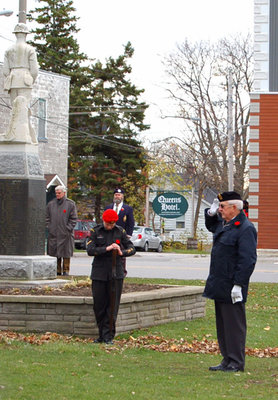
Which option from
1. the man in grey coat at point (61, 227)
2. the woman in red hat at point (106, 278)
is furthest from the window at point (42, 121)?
the woman in red hat at point (106, 278)

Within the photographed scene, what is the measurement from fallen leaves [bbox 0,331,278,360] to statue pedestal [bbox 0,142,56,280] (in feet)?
6.82

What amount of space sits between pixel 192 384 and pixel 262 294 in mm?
9665

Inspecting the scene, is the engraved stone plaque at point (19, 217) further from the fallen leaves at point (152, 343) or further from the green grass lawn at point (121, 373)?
the green grass lawn at point (121, 373)

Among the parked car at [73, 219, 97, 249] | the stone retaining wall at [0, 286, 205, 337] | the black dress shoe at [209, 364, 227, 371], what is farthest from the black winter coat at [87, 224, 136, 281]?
the parked car at [73, 219, 97, 249]

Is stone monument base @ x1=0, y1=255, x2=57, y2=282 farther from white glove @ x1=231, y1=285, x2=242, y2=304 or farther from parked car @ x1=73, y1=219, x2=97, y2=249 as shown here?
parked car @ x1=73, y1=219, x2=97, y2=249

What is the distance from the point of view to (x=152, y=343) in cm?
1090

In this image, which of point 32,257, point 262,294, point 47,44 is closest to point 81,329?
point 32,257

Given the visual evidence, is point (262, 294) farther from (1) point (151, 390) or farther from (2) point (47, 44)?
(2) point (47, 44)

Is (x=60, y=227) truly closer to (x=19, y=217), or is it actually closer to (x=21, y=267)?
(x=19, y=217)

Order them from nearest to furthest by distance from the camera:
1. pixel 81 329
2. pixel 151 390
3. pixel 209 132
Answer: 1. pixel 151 390
2. pixel 81 329
3. pixel 209 132

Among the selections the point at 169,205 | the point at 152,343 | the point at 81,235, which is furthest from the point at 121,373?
the point at 169,205

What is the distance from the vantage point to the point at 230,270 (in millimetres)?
9070

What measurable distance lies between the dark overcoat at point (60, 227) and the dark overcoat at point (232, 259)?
318 inches

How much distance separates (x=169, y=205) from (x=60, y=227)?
111 ft
